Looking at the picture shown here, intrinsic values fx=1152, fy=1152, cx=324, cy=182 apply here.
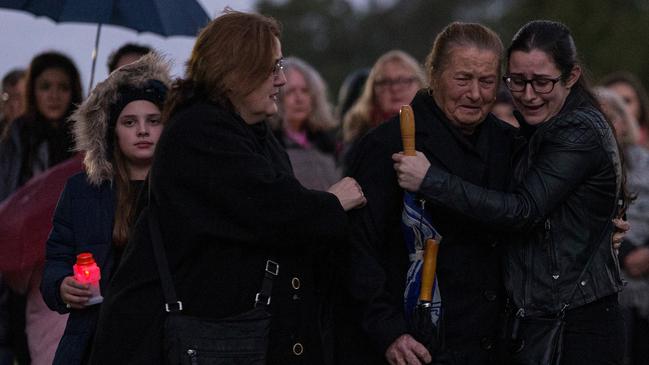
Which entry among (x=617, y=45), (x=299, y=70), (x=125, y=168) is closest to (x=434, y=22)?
(x=617, y=45)

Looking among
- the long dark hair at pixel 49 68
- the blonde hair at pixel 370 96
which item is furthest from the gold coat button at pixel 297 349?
the blonde hair at pixel 370 96

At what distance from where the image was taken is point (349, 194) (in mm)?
4414

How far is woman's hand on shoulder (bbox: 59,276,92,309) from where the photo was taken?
4.70m

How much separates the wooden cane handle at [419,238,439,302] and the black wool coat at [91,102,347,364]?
14.0 inches

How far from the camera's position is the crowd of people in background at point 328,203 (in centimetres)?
416

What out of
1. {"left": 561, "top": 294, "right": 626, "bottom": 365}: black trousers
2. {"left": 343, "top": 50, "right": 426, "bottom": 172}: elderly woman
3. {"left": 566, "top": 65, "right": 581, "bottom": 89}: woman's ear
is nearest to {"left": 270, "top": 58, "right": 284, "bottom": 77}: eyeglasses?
{"left": 566, "top": 65, "right": 581, "bottom": 89}: woman's ear

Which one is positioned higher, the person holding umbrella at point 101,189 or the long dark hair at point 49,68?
the long dark hair at point 49,68

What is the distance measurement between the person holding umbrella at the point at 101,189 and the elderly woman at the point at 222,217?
549 millimetres

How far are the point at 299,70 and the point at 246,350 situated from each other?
4.58 metres

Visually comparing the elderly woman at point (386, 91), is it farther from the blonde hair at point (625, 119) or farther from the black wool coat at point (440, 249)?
the black wool coat at point (440, 249)

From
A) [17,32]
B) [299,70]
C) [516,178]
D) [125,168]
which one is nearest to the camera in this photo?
[516,178]

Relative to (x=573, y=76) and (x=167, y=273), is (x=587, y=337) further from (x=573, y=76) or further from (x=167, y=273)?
→ (x=167, y=273)

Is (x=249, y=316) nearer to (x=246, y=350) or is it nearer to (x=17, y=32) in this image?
(x=246, y=350)

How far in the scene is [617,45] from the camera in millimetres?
29734
